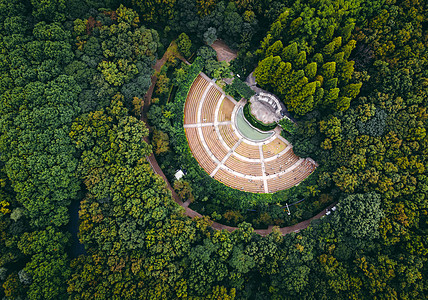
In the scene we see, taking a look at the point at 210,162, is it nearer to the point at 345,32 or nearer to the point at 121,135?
the point at 121,135

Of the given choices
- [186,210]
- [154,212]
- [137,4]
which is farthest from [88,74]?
[186,210]

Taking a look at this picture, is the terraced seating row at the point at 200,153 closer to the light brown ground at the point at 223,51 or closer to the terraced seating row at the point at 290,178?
the terraced seating row at the point at 290,178

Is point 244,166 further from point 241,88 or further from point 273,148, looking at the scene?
point 241,88

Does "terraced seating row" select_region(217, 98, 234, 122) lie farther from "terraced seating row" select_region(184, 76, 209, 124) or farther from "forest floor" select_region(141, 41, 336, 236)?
"forest floor" select_region(141, 41, 336, 236)

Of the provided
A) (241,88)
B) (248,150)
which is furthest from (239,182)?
(241,88)

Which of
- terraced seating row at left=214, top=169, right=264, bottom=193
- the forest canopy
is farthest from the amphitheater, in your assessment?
the forest canopy

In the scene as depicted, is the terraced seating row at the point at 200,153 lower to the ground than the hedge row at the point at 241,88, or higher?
lower

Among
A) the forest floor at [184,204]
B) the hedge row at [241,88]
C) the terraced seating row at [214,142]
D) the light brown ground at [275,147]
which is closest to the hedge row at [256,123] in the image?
the hedge row at [241,88]
